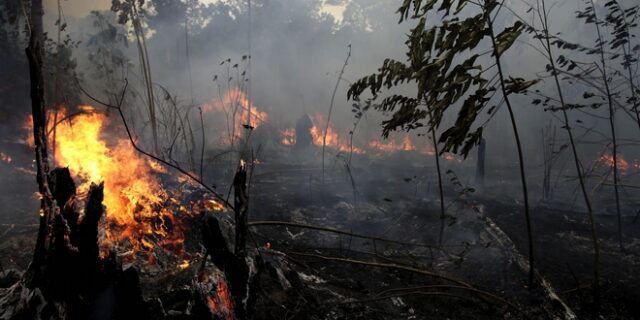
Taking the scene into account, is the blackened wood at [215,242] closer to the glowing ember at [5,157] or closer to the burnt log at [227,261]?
the burnt log at [227,261]

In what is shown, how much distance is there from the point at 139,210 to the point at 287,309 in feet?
9.77

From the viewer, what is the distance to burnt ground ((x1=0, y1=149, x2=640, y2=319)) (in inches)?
120

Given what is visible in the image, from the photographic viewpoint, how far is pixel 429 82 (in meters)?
2.51

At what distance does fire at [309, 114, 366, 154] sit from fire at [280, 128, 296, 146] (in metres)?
1.29

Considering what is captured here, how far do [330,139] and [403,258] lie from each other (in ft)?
49.2

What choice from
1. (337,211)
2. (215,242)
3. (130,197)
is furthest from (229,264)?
(337,211)

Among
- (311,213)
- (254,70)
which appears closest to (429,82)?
(311,213)

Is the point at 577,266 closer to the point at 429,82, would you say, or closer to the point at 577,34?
the point at 429,82

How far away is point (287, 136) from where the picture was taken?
20391 mm

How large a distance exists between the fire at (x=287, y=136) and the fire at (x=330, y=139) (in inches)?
50.7

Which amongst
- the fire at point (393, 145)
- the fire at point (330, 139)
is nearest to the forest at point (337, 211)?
the fire at point (393, 145)

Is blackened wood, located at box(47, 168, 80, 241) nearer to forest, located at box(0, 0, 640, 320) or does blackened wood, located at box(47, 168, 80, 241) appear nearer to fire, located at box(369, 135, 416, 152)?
forest, located at box(0, 0, 640, 320)

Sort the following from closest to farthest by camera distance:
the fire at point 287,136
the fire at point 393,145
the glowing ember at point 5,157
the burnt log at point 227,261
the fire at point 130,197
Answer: the burnt log at point 227,261 < the fire at point 130,197 < the glowing ember at point 5,157 < the fire at point 393,145 < the fire at point 287,136

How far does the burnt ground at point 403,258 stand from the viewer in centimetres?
304
